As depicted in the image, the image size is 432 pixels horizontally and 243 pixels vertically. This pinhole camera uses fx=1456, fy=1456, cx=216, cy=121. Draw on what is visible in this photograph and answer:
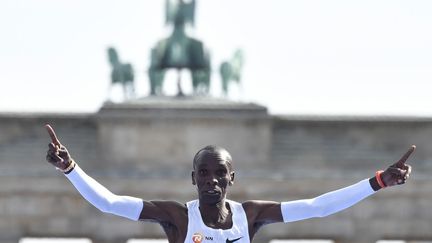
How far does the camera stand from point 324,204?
23.8ft

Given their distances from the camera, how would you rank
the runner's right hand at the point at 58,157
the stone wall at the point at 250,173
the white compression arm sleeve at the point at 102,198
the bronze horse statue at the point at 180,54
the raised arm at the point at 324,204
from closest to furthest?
1. the runner's right hand at the point at 58,157
2. the white compression arm sleeve at the point at 102,198
3. the raised arm at the point at 324,204
4. the stone wall at the point at 250,173
5. the bronze horse statue at the point at 180,54

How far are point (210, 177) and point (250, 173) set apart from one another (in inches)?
1342

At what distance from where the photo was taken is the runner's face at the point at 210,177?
22.8 ft

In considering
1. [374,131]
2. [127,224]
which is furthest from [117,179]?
[374,131]

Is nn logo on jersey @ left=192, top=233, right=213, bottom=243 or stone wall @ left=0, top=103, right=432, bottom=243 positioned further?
stone wall @ left=0, top=103, right=432, bottom=243

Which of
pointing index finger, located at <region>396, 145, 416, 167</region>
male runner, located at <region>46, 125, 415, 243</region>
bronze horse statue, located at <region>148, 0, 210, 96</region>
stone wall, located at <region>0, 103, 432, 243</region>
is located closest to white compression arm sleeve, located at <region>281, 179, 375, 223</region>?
male runner, located at <region>46, 125, 415, 243</region>

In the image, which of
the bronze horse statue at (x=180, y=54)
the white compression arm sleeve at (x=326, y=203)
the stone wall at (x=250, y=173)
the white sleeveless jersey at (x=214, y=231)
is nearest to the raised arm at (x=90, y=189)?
the white sleeveless jersey at (x=214, y=231)

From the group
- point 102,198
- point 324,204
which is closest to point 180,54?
point 324,204

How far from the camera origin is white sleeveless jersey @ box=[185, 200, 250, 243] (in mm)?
6949

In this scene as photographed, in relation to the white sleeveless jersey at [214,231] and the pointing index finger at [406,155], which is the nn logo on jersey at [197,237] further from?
the pointing index finger at [406,155]

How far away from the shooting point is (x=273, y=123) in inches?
1636

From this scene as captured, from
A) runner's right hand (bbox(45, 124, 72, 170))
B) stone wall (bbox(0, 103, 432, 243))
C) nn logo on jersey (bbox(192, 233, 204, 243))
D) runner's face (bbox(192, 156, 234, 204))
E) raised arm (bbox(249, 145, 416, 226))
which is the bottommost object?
stone wall (bbox(0, 103, 432, 243))

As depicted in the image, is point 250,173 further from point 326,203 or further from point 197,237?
point 197,237

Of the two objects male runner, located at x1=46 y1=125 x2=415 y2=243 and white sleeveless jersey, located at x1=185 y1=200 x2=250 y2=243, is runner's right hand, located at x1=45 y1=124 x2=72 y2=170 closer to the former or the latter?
male runner, located at x1=46 y1=125 x2=415 y2=243
